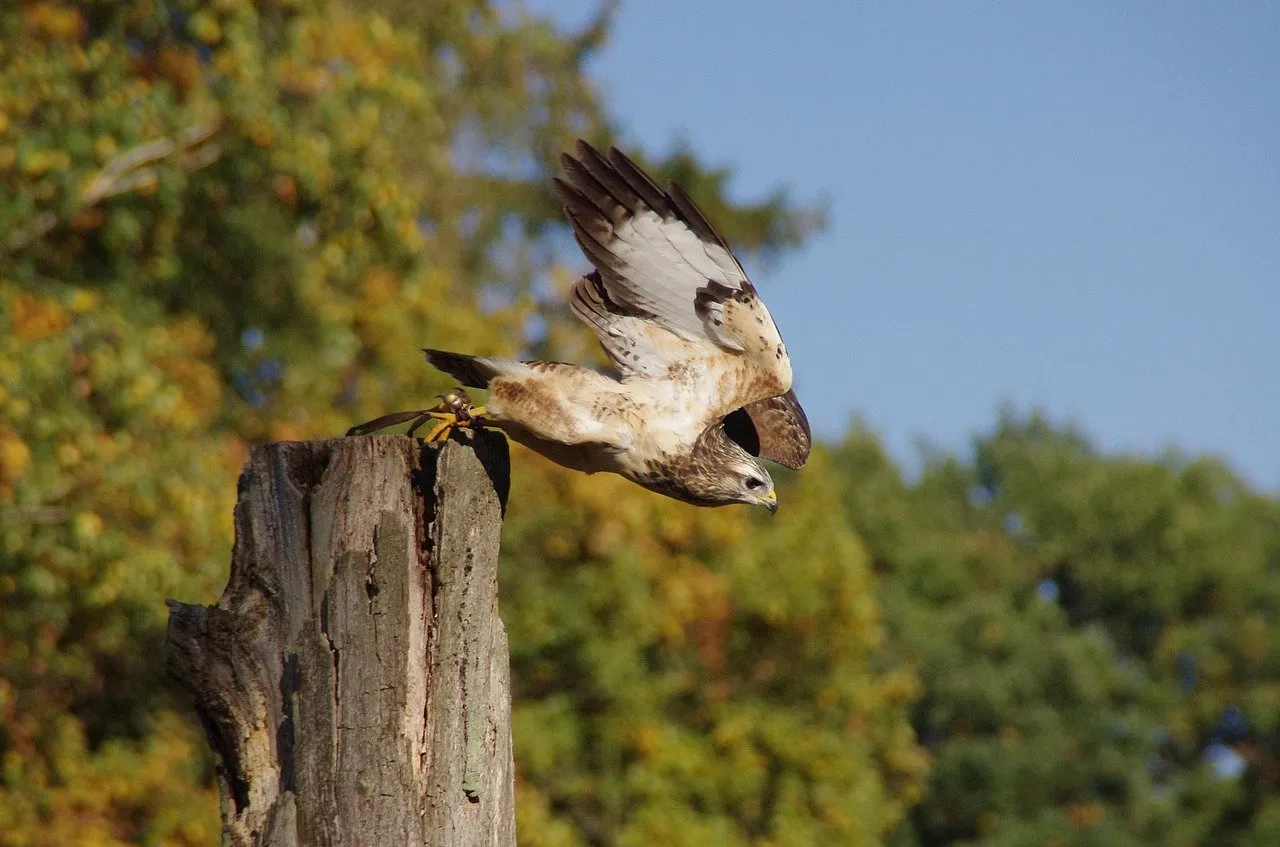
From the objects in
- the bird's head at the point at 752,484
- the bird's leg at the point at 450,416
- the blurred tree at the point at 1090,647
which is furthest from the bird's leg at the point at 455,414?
the blurred tree at the point at 1090,647

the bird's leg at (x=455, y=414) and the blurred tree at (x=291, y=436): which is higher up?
the blurred tree at (x=291, y=436)

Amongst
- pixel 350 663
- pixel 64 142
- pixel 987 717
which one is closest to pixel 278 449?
pixel 350 663

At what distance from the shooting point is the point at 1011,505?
4450 centimetres

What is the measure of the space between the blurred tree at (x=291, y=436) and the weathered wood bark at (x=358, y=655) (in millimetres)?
4981

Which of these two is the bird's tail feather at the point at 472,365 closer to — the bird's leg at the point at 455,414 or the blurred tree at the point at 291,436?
the bird's leg at the point at 455,414

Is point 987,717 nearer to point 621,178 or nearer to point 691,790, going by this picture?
point 691,790

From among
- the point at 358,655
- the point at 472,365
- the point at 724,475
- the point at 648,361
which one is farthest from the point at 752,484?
the point at 358,655

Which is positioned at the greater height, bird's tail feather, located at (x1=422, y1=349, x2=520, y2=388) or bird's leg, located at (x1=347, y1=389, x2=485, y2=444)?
bird's tail feather, located at (x1=422, y1=349, x2=520, y2=388)

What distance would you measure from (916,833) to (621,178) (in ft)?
110

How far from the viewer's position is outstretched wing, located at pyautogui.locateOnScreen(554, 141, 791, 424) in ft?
19.4

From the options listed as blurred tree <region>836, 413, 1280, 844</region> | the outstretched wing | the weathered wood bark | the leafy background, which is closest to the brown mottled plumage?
the outstretched wing

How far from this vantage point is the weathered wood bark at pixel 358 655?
4480mm

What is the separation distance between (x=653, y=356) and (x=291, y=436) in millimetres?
9226

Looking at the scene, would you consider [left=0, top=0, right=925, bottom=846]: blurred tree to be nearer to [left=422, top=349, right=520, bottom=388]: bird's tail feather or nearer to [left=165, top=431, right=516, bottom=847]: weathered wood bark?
[left=422, top=349, right=520, bottom=388]: bird's tail feather
